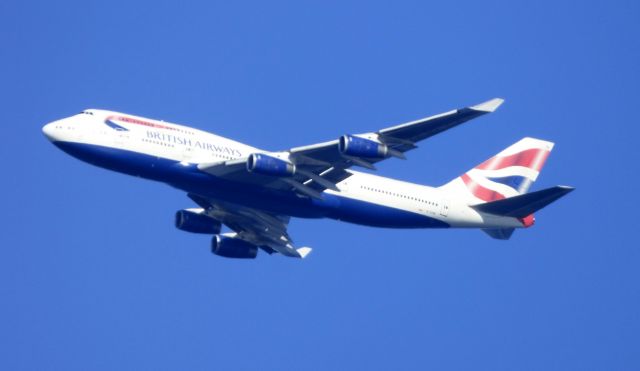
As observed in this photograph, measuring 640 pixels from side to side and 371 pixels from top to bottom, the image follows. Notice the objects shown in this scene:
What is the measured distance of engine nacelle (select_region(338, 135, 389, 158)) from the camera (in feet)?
163

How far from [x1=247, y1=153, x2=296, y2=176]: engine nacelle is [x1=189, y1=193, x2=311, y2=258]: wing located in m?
8.49

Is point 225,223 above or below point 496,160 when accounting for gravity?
below

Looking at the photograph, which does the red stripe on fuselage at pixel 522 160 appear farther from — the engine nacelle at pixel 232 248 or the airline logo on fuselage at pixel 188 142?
the airline logo on fuselage at pixel 188 142

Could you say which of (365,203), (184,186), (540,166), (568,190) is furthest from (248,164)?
(540,166)

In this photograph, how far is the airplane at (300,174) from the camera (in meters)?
50.2

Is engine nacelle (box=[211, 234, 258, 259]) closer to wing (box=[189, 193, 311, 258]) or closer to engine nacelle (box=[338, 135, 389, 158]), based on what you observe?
wing (box=[189, 193, 311, 258])

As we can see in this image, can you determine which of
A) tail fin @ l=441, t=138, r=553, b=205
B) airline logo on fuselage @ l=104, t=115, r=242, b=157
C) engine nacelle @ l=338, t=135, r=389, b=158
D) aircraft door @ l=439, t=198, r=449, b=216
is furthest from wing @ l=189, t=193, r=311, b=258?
engine nacelle @ l=338, t=135, r=389, b=158

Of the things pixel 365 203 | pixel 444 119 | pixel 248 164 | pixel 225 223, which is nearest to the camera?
pixel 444 119

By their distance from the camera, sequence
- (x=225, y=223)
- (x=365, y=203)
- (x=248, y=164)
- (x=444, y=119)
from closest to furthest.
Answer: (x=444, y=119)
(x=248, y=164)
(x=365, y=203)
(x=225, y=223)

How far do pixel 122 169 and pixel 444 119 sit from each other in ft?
51.2

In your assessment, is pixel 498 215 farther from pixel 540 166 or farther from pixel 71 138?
pixel 71 138

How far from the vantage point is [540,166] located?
62625mm

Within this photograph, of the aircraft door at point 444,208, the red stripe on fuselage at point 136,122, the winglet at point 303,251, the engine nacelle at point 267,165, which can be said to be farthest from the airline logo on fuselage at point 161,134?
the aircraft door at point 444,208

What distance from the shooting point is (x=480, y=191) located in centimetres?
6025
